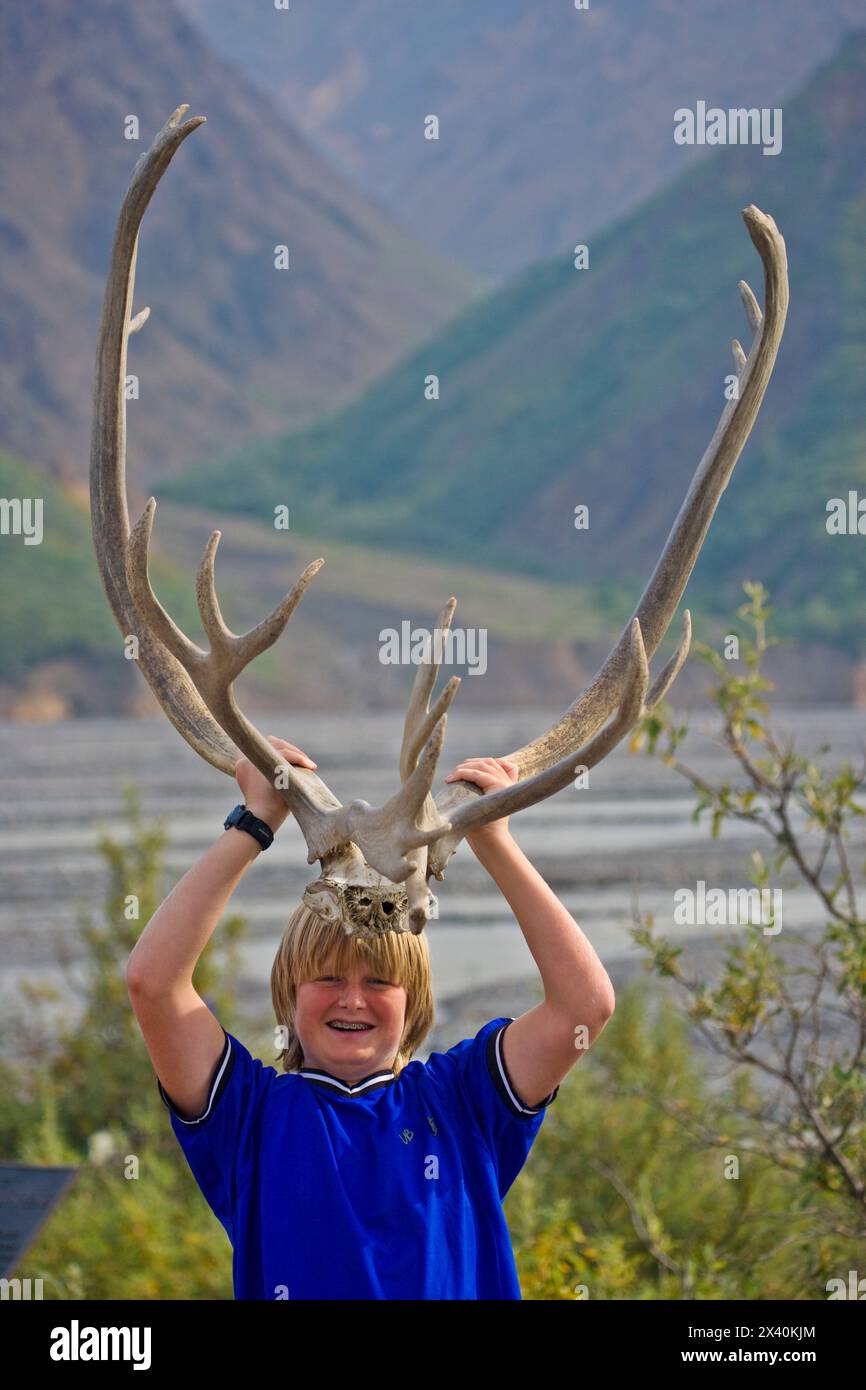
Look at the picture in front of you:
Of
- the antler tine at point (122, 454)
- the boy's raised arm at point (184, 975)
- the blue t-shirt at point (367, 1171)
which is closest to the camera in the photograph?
the blue t-shirt at point (367, 1171)

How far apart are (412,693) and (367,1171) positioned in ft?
2.87

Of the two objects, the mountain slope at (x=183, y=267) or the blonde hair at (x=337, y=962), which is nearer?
the blonde hair at (x=337, y=962)

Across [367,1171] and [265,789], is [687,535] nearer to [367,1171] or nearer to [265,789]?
[265,789]

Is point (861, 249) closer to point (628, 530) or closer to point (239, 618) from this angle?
point (628, 530)

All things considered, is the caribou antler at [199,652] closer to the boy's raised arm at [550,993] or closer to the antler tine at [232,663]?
the antler tine at [232,663]

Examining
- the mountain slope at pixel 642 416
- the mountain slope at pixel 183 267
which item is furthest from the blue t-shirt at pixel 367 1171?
the mountain slope at pixel 183 267

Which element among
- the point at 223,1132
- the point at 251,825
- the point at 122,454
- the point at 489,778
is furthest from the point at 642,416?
the point at 223,1132

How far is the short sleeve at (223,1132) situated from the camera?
3.10m

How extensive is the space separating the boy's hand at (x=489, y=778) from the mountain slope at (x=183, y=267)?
141 metres

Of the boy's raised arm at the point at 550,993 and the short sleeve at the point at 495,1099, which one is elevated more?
the boy's raised arm at the point at 550,993

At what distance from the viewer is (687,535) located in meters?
3.67
